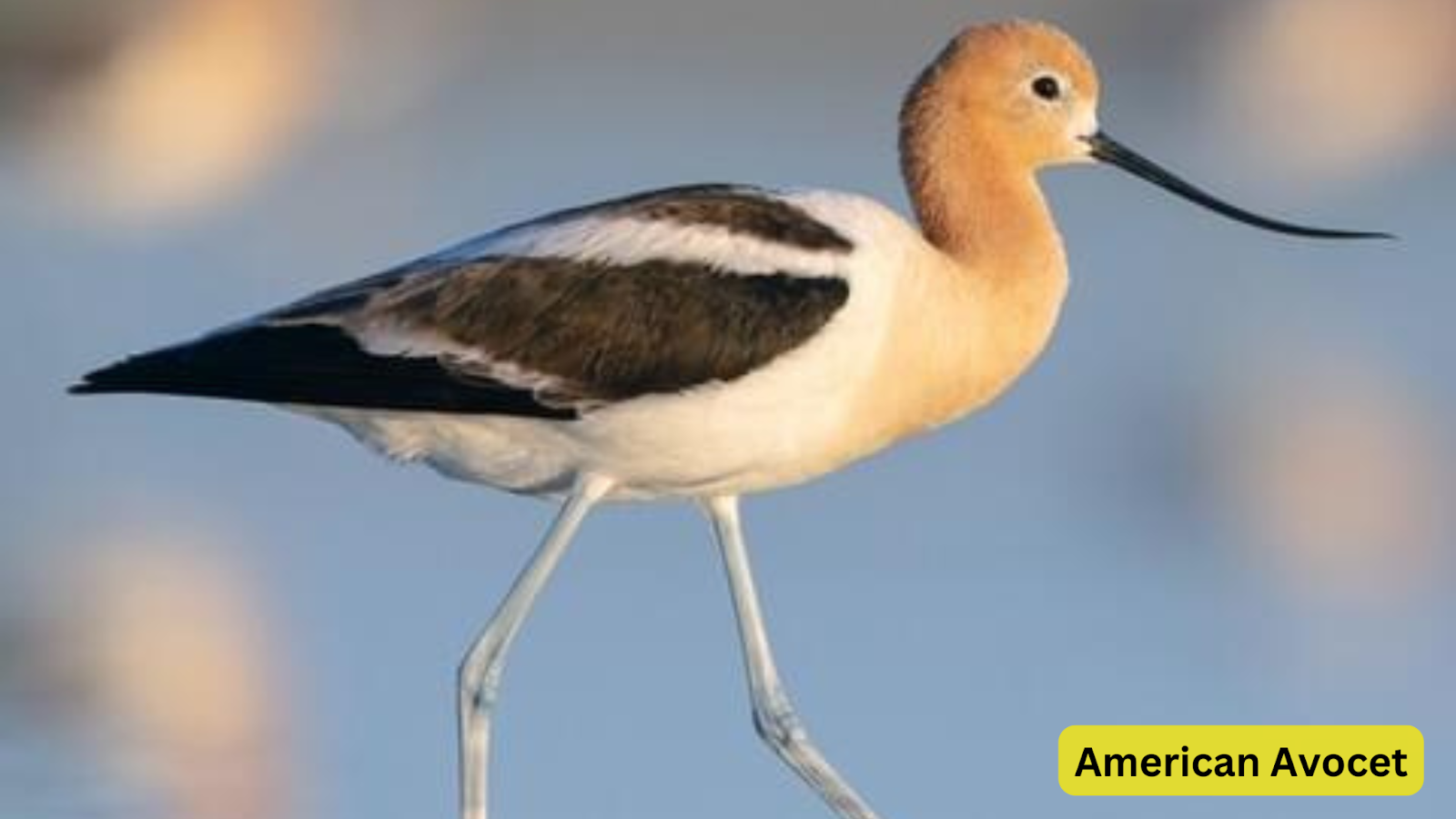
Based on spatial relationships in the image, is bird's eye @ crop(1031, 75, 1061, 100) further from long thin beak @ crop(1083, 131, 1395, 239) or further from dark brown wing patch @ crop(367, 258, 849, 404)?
dark brown wing patch @ crop(367, 258, 849, 404)

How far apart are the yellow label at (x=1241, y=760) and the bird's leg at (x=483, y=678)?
1.02 metres

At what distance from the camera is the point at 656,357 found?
668 centimetres

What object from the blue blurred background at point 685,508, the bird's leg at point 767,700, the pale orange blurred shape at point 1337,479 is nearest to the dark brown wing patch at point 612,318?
the bird's leg at point 767,700

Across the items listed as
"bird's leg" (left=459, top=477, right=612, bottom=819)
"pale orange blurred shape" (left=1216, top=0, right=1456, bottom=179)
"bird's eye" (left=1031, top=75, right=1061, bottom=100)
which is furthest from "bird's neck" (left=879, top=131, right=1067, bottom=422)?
"pale orange blurred shape" (left=1216, top=0, right=1456, bottom=179)

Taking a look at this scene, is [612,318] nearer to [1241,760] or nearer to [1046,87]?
[1046,87]

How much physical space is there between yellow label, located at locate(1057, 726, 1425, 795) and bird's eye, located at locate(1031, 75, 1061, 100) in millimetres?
1086

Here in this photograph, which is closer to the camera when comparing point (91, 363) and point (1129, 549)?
point (1129, 549)

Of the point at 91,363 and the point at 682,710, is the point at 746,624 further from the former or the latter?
the point at 91,363

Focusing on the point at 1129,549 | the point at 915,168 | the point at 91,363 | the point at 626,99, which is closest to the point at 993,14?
the point at 626,99

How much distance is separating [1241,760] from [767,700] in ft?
2.93

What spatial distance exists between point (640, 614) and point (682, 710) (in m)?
0.61

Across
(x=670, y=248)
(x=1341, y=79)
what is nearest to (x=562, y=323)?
(x=670, y=248)

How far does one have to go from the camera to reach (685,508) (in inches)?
368

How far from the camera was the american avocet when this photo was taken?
261 inches
